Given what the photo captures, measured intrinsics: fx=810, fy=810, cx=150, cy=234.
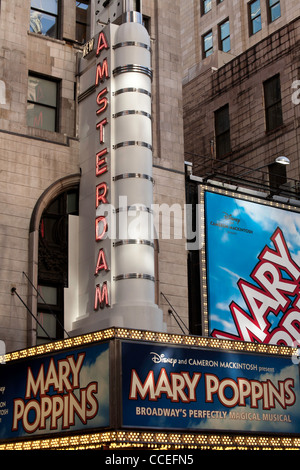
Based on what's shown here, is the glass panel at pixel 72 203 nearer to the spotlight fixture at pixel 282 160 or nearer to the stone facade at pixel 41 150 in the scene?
the stone facade at pixel 41 150

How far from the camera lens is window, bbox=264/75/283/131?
1377 inches

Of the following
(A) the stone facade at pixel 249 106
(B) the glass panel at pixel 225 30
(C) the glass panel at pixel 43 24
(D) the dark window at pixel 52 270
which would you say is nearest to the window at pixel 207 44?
(B) the glass panel at pixel 225 30

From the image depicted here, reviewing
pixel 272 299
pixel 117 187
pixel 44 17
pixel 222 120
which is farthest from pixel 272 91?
pixel 117 187

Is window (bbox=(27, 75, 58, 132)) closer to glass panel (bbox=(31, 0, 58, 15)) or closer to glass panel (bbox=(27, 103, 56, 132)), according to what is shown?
glass panel (bbox=(27, 103, 56, 132))

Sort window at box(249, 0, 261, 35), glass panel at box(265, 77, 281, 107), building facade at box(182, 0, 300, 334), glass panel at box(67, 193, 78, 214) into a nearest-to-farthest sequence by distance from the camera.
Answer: glass panel at box(67, 193, 78, 214) → building facade at box(182, 0, 300, 334) → glass panel at box(265, 77, 281, 107) → window at box(249, 0, 261, 35)

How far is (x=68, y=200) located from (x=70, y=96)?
338cm

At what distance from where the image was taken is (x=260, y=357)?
19922 millimetres

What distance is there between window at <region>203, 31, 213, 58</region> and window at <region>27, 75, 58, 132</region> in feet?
87.9

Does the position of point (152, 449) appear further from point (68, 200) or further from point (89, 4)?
point (89, 4)

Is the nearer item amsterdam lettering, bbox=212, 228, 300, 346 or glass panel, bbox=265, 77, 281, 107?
amsterdam lettering, bbox=212, 228, 300, 346

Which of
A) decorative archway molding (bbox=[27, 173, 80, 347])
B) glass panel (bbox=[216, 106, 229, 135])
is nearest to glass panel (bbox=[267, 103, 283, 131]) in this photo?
glass panel (bbox=[216, 106, 229, 135])

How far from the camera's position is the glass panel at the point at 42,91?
82.4 feet
